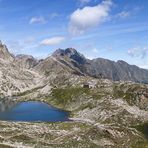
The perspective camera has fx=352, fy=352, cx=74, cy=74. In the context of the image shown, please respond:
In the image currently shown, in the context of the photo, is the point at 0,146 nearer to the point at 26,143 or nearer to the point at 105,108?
the point at 26,143

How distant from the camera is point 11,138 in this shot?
118m

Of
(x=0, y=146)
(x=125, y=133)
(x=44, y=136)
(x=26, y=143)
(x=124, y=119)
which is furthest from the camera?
(x=124, y=119)

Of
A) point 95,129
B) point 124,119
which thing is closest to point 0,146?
point 95,129

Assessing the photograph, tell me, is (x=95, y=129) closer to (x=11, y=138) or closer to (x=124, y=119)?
(x=11, y=138)

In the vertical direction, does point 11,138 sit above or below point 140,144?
above

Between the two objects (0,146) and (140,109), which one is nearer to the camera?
(0,146)

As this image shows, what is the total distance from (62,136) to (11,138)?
776 inches

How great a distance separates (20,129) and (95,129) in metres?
28.5

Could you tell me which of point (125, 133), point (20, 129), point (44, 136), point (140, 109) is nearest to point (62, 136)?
point (44, 136)

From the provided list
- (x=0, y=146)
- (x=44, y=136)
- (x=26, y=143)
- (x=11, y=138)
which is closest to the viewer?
(x=0, y=146)

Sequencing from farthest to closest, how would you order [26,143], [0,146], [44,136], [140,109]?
1. [140,109]
2. [44,136]
3. [26,143]
4. [0,146]

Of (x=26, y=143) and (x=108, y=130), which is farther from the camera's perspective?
(x=108, y=130)

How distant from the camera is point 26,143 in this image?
108 meters

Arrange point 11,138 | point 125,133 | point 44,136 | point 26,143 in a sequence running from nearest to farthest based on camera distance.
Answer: point 26,143
point 11,138
point 44,136
point 125,133
